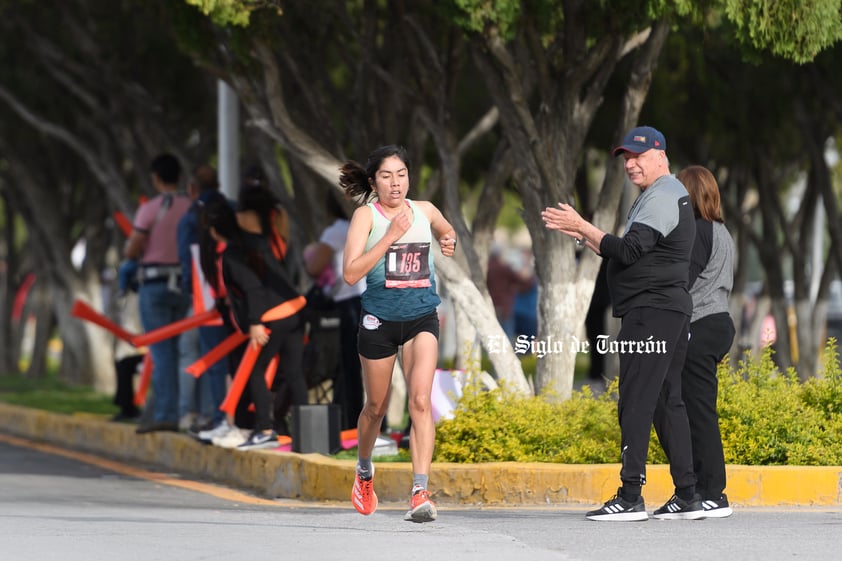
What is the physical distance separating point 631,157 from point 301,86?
19.3ft

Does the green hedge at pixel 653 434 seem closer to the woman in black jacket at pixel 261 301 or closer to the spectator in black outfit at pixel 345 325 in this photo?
the woman in black jacket at pixel 261 301

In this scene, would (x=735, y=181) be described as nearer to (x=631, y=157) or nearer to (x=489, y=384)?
(x=489, y=384)

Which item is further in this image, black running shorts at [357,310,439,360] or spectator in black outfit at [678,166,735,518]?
spectator in black outfit at [678,166,735,518]

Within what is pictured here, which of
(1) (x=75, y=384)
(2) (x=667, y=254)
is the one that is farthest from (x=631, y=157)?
(1) (x=75, y=384)

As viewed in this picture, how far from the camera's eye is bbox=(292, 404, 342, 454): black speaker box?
423 inches

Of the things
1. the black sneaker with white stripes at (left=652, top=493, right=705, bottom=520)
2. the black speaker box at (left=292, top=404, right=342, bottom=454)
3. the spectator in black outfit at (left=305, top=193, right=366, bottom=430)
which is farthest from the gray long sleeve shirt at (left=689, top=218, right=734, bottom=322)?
the spectator in black outfit at (left=305, top=193, right=366, bottom=430)

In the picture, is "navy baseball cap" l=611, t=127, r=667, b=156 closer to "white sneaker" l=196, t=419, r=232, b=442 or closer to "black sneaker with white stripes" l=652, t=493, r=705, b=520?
"black sneaker with white stripes" l=652, t=493, r=705, b=520

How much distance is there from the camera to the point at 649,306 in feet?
26.3

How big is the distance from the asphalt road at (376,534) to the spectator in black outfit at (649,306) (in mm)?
310

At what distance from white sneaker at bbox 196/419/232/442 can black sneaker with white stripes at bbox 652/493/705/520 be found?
4.34 metres

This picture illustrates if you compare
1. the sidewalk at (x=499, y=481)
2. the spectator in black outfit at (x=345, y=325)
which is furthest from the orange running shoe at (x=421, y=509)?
the spectator in black outfit at (x=345, y=325)

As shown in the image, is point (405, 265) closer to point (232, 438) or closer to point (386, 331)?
point (386, 331)

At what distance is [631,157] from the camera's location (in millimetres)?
8094

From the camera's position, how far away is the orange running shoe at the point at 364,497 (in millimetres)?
8352
